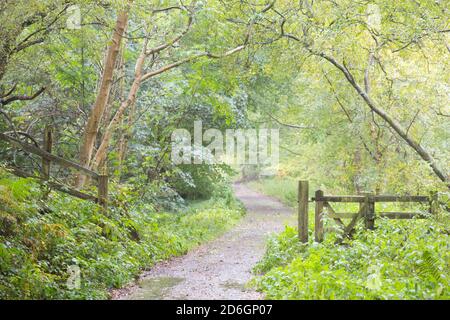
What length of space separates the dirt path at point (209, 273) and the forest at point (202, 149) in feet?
0.22

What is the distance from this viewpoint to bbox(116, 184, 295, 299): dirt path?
8492 millimetres

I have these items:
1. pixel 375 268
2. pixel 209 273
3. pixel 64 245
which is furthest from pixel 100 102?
pixel 375 268

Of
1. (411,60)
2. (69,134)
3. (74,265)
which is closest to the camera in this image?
(74,265)

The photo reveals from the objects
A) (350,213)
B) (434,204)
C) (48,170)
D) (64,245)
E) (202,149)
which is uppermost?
(202,149)

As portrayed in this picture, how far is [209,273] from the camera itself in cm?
1058

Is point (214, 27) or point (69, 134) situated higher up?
point (214, 27)

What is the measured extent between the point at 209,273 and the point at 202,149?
8.92m

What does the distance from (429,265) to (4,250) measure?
587 centimetres

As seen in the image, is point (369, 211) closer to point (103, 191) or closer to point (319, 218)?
point (319, 218)

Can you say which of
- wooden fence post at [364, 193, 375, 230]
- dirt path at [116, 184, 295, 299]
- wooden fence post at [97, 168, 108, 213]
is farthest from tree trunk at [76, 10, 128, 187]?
wooden fence post at [364, 193, 375, 230]

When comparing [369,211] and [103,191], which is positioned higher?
[103,191]
